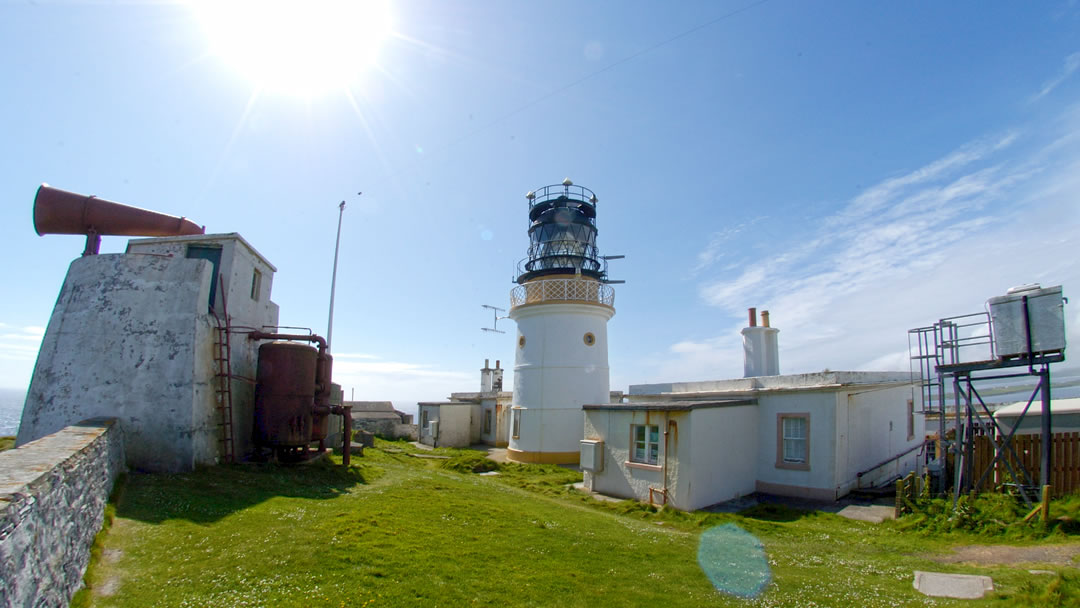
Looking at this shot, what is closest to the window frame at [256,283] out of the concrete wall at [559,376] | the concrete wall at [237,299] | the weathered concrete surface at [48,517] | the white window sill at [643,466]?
the concrete wall at [237,299]

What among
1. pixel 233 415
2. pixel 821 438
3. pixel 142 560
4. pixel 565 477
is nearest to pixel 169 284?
pixel 233 415

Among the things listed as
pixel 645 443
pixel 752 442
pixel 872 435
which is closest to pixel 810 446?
pixel 752 442

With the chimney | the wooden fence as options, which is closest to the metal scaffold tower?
the wooden fence

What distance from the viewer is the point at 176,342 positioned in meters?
12.6

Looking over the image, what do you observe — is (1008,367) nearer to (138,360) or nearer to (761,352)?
(761,352)

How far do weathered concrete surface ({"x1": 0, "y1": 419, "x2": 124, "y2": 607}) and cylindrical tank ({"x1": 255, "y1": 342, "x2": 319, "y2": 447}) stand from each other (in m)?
6.36

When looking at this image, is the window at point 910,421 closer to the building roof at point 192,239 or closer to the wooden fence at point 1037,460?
the wooden fence at point 1037,460

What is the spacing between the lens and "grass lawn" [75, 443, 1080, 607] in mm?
6332

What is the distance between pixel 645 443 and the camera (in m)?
15.4

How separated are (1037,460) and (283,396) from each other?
1776 centimetres

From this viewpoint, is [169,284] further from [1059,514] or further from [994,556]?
[1059,514]

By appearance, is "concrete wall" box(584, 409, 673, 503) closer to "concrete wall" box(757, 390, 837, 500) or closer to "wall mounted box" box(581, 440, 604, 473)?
"wall mounted box" box(581, 440, 604, 473)

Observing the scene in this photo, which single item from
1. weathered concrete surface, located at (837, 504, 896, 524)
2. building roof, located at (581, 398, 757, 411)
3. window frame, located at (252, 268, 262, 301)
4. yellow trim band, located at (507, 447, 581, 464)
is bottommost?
yellow trim band, located at (507, 447, 581, 464)

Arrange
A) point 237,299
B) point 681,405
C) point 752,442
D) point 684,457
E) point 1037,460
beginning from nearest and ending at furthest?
1. point 1037,460
2. point 684,457
3. point 681,405
4. point 237,299
5. point 752,442
